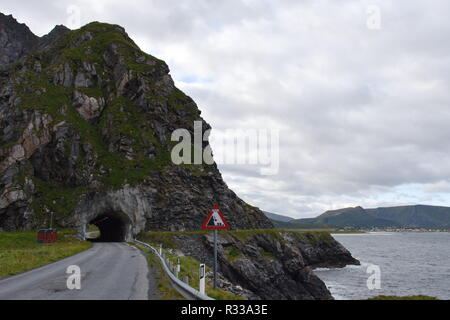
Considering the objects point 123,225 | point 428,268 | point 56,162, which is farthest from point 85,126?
point 428,268

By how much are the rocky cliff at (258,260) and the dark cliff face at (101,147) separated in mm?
9326

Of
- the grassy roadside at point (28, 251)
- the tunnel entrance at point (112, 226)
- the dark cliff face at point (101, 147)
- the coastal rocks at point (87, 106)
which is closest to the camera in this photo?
the grassy roadside at point (28, 251)

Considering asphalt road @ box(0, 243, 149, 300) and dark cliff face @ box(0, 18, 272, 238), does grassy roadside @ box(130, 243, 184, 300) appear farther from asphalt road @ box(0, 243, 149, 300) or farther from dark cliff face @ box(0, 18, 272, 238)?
dark cliff face @ box(0, 18, 272, 238)

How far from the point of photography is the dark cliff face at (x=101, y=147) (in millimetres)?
62688

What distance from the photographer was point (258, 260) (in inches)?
2169

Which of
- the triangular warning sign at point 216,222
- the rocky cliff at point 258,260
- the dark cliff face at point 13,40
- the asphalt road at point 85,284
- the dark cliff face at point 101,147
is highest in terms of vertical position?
the dark cliff face at point 13,40

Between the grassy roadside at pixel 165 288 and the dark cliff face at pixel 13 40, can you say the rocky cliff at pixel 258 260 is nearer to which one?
the grassy roadside at pixel 165 288

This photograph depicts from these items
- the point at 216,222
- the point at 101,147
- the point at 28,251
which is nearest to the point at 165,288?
the point at 216,222

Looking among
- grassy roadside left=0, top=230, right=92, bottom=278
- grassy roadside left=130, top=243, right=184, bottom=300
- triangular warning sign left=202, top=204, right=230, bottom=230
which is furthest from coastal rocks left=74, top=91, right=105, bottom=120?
triangular warning sign left=202, top=204, right=230, bottom=230

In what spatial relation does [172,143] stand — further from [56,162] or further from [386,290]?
[386,290]

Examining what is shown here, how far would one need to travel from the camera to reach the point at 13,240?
48750mm

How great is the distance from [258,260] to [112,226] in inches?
1578

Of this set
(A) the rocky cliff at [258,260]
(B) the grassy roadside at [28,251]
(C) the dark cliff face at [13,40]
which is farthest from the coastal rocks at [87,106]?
(C) the dark cliff face at [13,40]

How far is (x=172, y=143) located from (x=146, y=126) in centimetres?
633
